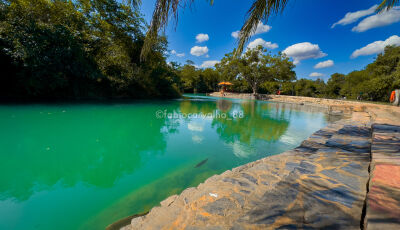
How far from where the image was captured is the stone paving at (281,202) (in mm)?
995

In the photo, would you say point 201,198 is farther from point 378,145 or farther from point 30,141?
point 30,141

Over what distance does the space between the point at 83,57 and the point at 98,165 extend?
11116mm

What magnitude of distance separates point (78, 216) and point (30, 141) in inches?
133

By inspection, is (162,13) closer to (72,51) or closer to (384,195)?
(384,195)

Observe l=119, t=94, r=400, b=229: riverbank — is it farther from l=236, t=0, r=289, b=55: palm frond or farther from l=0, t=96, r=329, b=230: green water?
l=236, t=0, r=289, b=55: palm frond

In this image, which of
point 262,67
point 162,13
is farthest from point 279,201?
point 262,67

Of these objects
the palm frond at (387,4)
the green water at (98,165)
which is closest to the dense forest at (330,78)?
the palm frond at (387,4)

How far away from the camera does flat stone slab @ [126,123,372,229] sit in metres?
1.00

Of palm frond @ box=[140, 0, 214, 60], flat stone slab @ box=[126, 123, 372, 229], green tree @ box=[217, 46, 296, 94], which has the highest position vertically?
green tree @ box=[217, 46, 296, 94]

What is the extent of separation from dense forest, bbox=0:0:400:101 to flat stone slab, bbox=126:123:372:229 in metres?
2.53

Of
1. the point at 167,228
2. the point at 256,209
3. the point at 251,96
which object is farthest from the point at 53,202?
the point at 251,96

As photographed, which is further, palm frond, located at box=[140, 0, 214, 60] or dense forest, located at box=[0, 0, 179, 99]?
dense forest, located at box=[0, 0, 179, 99]

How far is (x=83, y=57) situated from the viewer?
10.4 m

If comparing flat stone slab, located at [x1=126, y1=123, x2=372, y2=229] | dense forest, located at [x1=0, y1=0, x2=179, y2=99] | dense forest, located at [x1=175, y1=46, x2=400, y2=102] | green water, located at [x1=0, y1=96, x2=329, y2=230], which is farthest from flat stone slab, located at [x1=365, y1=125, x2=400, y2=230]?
dense forest, located at [x1=175, y1=46, x2=400, y2=102]
